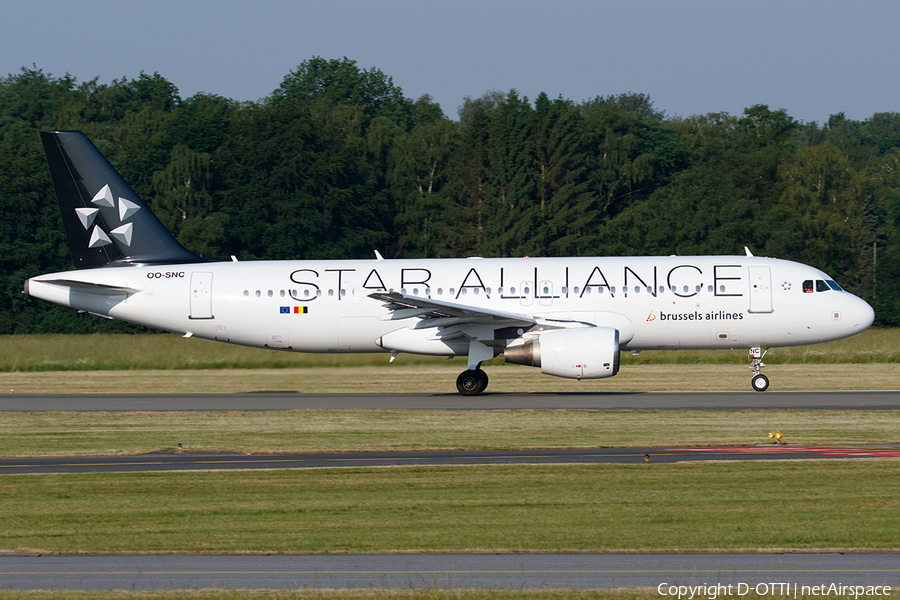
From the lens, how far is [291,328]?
2816 cm

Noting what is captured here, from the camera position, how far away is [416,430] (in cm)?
1997

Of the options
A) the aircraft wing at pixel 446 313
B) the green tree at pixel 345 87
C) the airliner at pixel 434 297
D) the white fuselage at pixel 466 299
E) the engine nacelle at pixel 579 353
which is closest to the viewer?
the engine nacelle at pixel 579 353

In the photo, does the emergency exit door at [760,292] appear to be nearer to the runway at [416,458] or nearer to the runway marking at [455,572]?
the runway at [416,458]

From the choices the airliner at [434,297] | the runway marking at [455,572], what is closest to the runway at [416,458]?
the runway marking at [455,572]

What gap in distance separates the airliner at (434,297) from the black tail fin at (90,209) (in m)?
0.03

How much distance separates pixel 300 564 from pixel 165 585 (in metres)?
1.37

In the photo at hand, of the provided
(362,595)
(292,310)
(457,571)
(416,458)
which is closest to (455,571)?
(457,571)

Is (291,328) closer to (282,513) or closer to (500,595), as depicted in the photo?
(282,513)

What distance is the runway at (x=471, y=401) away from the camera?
78.2 ft

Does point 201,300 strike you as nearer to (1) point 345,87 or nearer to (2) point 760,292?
(2) point 760,292

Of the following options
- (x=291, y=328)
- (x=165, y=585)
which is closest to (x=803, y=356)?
(x=291, y=328)
